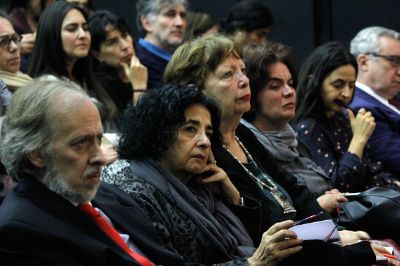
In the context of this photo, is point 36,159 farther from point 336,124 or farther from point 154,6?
point 154,6

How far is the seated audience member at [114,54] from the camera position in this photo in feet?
20.8

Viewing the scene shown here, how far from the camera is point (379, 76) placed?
6695 millimetres

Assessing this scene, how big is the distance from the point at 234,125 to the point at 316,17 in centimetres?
424

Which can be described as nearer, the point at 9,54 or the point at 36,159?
the point at 36,159

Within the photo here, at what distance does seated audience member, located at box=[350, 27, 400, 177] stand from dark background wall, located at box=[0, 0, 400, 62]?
175 centimetres

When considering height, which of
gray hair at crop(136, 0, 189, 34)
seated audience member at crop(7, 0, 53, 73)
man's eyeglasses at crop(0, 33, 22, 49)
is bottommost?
gray hair at crop(136, 0, 189, 34)

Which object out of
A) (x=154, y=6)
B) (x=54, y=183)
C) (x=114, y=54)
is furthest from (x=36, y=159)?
(x=154, y=6)

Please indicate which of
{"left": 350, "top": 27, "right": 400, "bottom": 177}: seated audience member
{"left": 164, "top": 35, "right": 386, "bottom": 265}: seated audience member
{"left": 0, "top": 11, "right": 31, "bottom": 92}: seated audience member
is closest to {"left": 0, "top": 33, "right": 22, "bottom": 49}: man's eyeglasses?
{"left": 0, "top": 11, "right": 31, "bottom": 92}: seated audience member

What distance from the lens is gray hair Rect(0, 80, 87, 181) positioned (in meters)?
3.24

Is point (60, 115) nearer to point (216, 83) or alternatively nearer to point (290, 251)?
point (290, 251)

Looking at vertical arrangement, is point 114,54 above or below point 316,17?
above

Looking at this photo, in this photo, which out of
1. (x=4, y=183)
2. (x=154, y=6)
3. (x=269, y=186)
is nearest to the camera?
(x=4, y=183)

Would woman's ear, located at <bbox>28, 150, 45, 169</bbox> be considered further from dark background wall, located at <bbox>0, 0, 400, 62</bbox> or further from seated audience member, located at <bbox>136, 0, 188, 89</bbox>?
dark background wall, located at <bbox>0, 0, 400, 62</bbox>

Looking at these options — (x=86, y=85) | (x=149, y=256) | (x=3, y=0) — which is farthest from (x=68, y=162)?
(x=3, y=0)
